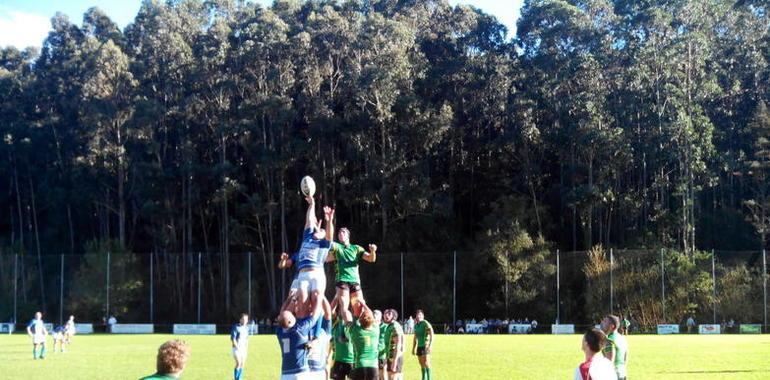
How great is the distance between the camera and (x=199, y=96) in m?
61.2

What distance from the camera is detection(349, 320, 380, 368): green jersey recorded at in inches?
522

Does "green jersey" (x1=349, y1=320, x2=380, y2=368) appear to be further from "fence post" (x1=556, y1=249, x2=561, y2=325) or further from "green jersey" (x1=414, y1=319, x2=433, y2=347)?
"fence post" (x1=556, y1=249, x2=561, y2=325)

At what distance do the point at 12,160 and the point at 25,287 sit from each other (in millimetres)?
13566

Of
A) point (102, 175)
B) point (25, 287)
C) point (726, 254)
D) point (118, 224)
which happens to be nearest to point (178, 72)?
point (102, 175)

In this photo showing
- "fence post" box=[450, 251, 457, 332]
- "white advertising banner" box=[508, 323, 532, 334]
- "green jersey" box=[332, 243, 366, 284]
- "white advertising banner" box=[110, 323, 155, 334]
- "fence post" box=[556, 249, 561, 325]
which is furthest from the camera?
"fence post" box=[450, 251, 457, 332]

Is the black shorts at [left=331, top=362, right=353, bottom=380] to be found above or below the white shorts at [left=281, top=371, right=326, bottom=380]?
below

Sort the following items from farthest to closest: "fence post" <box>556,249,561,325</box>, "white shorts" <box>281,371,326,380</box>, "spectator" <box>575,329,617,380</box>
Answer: "fence post" <box>556,249,561,325</box>, "white shorts" <box>281,371,326,380</box>, "spectator" <box>575,329,617,380</box>

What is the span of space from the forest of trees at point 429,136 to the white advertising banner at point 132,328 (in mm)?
2322

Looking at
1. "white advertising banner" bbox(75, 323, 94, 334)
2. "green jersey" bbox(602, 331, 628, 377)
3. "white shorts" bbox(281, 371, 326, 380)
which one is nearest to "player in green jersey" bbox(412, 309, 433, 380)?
"green jersey" bbox(602, 331, 628, 377)

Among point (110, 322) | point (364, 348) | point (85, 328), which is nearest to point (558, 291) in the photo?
point (110, 322)

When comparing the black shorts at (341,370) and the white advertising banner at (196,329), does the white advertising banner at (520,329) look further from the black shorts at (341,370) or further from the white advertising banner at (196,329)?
the black shorts at (341,370)

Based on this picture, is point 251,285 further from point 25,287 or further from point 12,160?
point 12,160

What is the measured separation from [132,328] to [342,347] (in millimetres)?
43293

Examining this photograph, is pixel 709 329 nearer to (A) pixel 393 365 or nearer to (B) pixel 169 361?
(A) pixel 393 365
